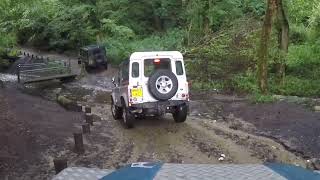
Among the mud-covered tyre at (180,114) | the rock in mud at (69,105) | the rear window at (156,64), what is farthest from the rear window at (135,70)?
the rock in mud at (69,105)

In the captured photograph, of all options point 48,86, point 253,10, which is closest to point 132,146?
point 48,86

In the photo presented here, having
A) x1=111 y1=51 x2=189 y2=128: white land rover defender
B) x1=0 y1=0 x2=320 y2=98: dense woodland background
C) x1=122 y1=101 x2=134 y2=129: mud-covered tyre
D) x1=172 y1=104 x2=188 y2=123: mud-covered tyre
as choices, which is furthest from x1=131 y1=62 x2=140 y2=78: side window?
x1=0 y1=0 x2=320 y2=98: dense woodland background

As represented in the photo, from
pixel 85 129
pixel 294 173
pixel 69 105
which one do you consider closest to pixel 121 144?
pixel 85 129

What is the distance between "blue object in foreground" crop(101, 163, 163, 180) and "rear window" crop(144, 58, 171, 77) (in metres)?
10.6

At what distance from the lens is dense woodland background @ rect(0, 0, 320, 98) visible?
69.7 feet

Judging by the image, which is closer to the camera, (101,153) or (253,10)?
(101,153)

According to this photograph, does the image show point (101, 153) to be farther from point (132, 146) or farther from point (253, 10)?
point (253, 10)

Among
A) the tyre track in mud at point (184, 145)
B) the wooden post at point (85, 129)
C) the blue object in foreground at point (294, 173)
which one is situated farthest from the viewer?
the wooden post at point (85, 129)

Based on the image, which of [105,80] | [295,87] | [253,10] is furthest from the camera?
[253,10]

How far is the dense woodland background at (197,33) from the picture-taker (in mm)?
21250

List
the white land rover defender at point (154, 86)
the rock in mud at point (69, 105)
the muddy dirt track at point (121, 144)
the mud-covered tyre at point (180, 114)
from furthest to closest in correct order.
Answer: the rock in mud at point (69, 105) → the mud-covered tyre at point (180, 114) → the white land rover defender at point (154, 86) → the muddy dirt track at point (121, 144)

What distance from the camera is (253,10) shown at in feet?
115

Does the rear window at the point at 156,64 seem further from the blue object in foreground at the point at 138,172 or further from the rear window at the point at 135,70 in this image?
the blue object in foreground at the point at 138,172

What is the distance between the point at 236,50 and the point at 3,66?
19.6 meters
